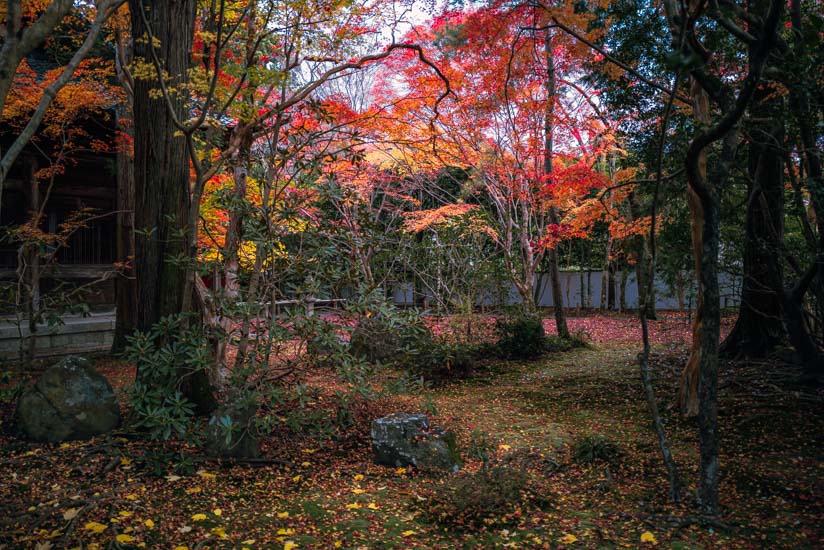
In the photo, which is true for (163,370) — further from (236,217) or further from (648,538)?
(648,538)

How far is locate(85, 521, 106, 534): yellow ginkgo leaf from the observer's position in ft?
10.9

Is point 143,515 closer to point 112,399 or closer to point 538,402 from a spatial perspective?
point 112,399

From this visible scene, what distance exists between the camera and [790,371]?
674cm

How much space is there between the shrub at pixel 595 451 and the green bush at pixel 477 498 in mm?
874

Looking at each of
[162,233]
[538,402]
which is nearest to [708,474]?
[538,402]

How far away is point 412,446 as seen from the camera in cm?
456

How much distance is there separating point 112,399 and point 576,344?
332 inches

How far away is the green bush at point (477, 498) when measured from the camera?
3623 mm

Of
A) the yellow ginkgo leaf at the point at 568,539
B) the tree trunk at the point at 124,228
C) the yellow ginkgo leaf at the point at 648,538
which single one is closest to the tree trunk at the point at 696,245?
the yellow ginkgo leaf at the point at 648,538

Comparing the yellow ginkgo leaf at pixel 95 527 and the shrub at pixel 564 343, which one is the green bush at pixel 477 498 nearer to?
the yellow ginkgo leaf at pixel 95 527

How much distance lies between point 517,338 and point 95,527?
23.9 ft

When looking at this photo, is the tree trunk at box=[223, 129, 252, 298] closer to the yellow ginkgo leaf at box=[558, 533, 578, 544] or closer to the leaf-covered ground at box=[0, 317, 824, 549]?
the leaf-covered ground at box=[0, 317, 824, 549]

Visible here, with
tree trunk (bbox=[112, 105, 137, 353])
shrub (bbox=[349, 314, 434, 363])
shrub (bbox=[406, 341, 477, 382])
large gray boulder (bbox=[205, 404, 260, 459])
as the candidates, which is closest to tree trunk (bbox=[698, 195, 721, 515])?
shrub (bbox=[349, 314, 434, 363])

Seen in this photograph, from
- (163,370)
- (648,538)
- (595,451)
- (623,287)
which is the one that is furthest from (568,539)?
(623,287)
